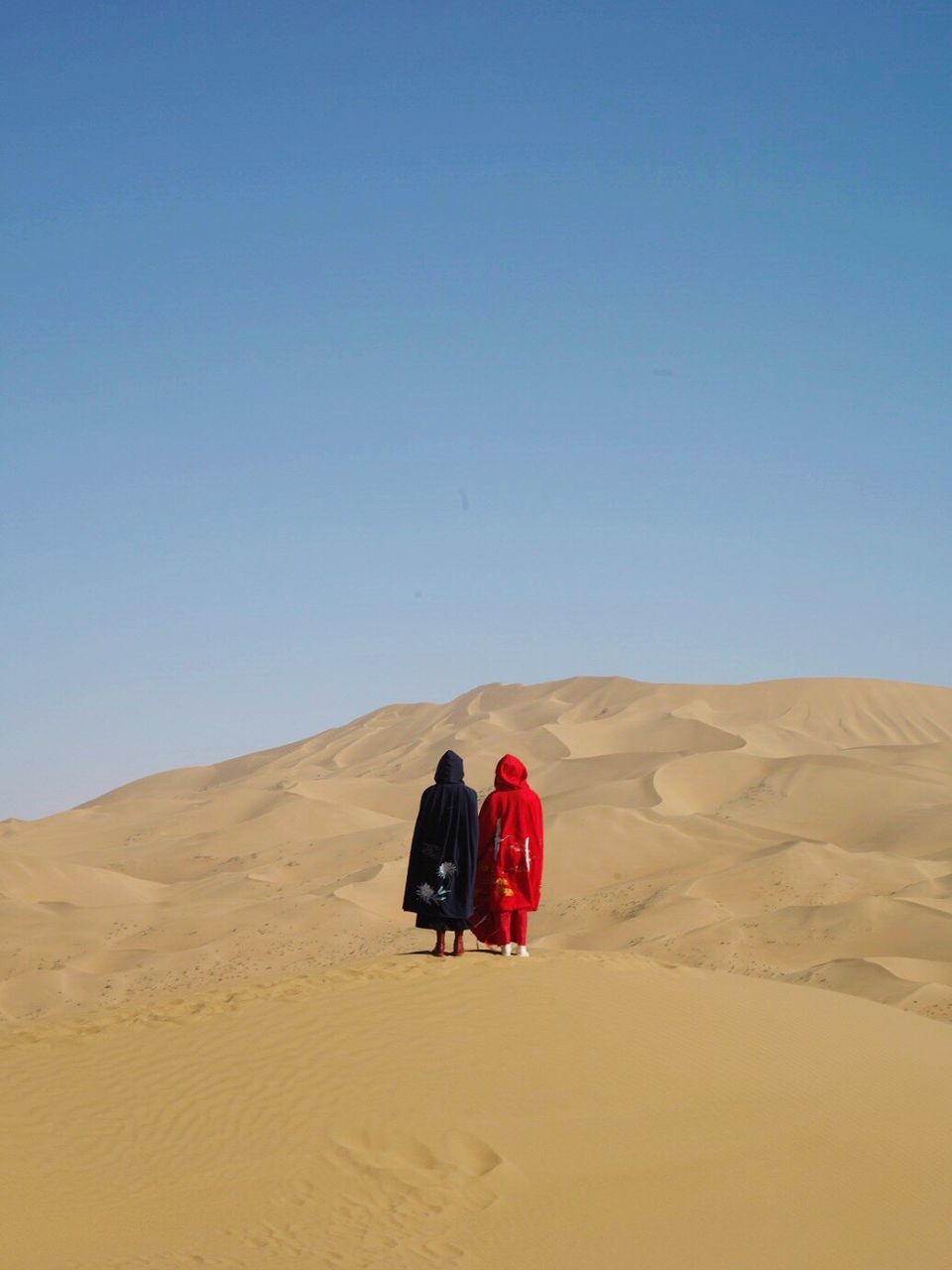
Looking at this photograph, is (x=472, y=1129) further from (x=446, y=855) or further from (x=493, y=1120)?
Result: (x=446, y=855)

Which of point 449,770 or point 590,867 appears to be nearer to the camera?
point 449,770

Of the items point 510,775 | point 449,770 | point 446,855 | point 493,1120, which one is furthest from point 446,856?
point 493,1120

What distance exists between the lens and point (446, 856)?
11250 millimetres

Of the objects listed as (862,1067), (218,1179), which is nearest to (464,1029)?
(218,1179)

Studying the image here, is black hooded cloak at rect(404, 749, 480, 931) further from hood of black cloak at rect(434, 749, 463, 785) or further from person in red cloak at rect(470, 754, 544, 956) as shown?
person in red cloak at rect(470, 754, 544, 956)

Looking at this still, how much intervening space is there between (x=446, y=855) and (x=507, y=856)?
22.0 inches

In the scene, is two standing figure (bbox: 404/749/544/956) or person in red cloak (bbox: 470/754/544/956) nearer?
two standing figure (bbox: 404/749/544/956)

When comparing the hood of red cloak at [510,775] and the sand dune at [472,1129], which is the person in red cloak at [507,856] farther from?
the sand dune at [472,1129]

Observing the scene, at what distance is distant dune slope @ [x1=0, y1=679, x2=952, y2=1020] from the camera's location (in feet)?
79.0

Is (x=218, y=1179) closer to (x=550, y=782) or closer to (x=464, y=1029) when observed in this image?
(x=464, y=1029)

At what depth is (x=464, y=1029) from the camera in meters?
9.56

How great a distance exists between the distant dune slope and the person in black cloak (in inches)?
369

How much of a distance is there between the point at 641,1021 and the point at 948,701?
65.3 metres

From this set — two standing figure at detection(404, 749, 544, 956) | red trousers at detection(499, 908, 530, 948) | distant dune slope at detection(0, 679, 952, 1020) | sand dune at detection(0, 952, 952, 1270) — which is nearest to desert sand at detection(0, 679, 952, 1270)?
sand dune at detection(0, 952, 952, 1270)
